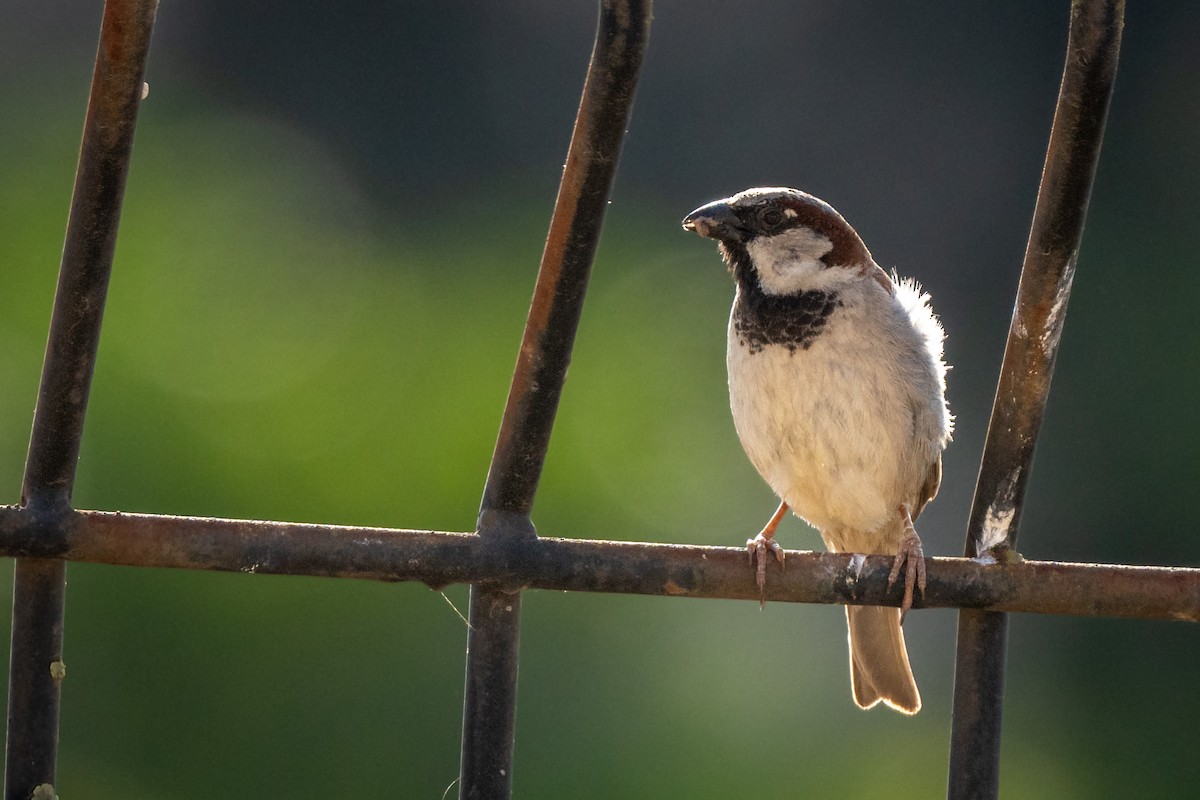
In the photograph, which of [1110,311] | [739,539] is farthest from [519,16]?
[739,539]

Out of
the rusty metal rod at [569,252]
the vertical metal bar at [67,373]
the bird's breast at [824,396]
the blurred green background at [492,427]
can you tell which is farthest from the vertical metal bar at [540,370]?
the blurred green background at [492,427]

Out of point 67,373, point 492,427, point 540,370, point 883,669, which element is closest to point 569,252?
point 540,370

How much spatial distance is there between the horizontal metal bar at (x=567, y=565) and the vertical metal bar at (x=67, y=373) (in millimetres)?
26

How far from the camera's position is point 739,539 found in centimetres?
260

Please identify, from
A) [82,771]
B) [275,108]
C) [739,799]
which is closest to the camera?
[82,771]

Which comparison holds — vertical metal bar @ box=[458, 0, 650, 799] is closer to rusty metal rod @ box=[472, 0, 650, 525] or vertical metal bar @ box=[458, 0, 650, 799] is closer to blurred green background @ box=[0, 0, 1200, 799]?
rusty metal rod @ box=[472, 0, 650, 525]

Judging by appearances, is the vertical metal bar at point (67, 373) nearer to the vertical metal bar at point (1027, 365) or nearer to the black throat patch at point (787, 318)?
the vertical metal bar at point (1027, 365)

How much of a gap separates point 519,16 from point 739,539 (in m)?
3.46

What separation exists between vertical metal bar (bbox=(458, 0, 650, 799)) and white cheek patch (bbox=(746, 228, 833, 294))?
3.49ft

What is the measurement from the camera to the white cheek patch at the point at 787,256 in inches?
73.9

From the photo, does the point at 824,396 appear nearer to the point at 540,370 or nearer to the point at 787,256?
the point at 787,256

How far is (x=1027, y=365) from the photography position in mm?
915

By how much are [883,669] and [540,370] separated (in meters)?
0.98

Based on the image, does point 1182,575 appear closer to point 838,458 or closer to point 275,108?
point 838,458
